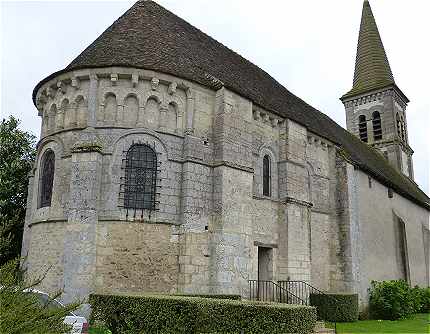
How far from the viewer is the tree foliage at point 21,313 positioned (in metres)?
4.25

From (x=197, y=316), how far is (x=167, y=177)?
5.72m

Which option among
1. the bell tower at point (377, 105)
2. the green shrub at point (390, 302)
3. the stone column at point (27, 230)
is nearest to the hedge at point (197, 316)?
the stone column at point (27, 230)

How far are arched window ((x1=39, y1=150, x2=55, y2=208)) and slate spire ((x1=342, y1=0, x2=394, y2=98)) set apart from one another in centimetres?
2890

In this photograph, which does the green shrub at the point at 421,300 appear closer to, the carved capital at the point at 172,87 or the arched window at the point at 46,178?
the carved capital at the point at 172,87

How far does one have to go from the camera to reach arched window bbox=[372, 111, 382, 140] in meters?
35.8

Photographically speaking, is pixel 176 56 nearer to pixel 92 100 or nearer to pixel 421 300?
pixel 92 100

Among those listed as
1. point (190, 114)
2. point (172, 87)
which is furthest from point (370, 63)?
point (172, 87)

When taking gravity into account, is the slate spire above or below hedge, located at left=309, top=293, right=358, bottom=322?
above

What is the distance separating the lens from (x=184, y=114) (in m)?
14.6

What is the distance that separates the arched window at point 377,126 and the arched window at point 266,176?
2194 centimetres

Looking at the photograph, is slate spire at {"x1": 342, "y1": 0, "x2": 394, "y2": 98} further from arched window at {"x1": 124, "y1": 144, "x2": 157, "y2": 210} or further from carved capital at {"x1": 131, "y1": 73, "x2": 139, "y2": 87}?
arched window at {"x1": 124, "y1": 144, "x2": 157, "y2": 210}

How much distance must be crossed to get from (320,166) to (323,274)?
489 centimetres

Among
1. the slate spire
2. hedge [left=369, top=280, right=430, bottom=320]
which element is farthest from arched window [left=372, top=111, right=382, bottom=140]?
hedge [left=369, top=280, right=430, bottom=320]

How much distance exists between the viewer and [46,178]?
14766 mm
